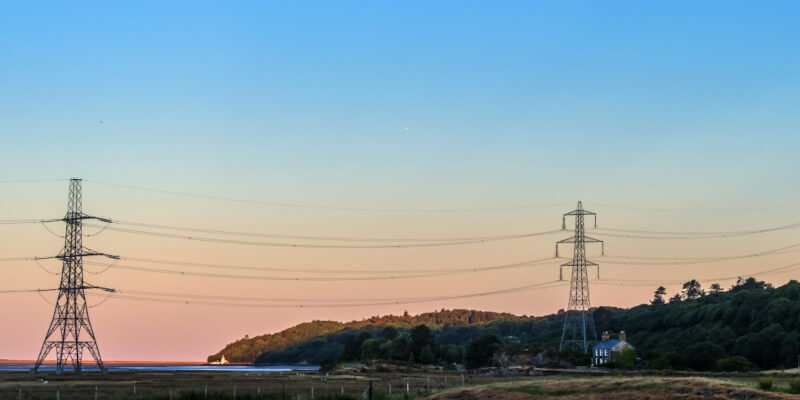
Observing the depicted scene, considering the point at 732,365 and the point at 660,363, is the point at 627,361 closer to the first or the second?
the point at 660,363

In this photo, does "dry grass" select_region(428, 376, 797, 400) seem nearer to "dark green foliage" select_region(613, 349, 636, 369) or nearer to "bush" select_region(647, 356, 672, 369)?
"bush" select_region(647, 356, 672, 369)

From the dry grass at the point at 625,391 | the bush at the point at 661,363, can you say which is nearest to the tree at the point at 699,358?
the bush at the point at 661,363

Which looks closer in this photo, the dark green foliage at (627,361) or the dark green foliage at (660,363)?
the dark green foliage at (660,363)

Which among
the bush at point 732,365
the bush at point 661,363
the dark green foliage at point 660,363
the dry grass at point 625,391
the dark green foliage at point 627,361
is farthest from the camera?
the dark green foliage at point 627,361

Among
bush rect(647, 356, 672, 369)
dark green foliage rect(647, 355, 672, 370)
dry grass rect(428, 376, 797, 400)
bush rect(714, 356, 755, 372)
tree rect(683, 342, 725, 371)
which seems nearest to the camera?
dry grass rect(428, 376, 797, 400)

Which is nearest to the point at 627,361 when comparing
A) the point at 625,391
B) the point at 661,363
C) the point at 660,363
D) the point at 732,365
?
the point at 660,363

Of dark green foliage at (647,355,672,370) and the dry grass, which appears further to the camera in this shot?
dark green foliage at (647,355,672,370)

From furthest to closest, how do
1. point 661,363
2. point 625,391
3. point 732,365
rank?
point 661,363
point 732,365
point 625,391

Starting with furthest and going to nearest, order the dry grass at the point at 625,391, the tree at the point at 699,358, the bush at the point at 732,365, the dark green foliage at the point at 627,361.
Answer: the dark green foliage at the point at 627,361 < the tree at the point at 699,358 < the bush at the point at 732,365 < the dry grass at the point at 625,391

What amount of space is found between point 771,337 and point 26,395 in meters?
154

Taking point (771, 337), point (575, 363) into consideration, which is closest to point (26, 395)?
point (575, 363)

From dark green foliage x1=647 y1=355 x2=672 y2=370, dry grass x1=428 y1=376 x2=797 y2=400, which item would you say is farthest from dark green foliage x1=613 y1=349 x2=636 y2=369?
dry grass x1=428 y1=376 x2=797 y2=400

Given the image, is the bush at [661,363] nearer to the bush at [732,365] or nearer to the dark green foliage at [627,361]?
the dark green foliage at [627,361]

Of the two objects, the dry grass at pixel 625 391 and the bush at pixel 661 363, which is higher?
the dry grass at pixel 625 391
